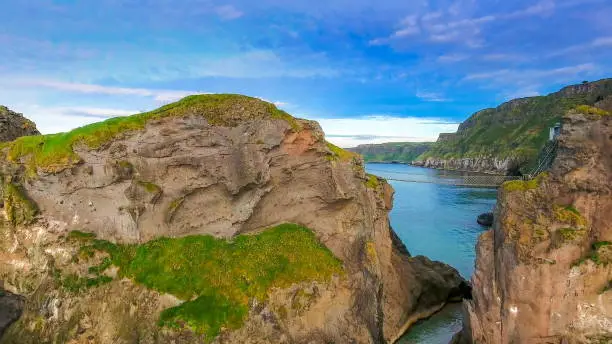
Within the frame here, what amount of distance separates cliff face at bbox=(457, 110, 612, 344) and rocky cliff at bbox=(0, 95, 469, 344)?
6646 mm

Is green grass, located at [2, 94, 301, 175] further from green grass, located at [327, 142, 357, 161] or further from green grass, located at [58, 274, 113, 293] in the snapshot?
green grass, located at [58, 274, 113, 293]

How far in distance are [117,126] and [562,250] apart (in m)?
19.9

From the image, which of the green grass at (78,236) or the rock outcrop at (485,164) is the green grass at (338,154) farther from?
the rock outcrop at (485,164)

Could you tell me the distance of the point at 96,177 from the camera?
20.5 meters

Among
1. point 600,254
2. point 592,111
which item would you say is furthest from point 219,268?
point 592,111

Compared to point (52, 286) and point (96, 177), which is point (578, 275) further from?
point (52, 286)

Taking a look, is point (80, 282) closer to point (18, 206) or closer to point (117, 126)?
point (18, 206)

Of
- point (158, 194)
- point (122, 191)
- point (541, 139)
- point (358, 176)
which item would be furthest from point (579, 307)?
point (541, 139)

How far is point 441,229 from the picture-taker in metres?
56.1

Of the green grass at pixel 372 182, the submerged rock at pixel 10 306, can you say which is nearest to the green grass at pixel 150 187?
the submerged rock at pixel 10 306

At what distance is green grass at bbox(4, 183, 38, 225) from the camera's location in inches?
796

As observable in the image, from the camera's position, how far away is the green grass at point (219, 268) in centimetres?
1867

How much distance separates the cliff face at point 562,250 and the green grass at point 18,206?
2048 cm

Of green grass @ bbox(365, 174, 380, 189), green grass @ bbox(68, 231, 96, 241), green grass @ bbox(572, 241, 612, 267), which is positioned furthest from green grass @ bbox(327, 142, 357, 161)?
green grass @ bbox(68, 231, 96, 241)
